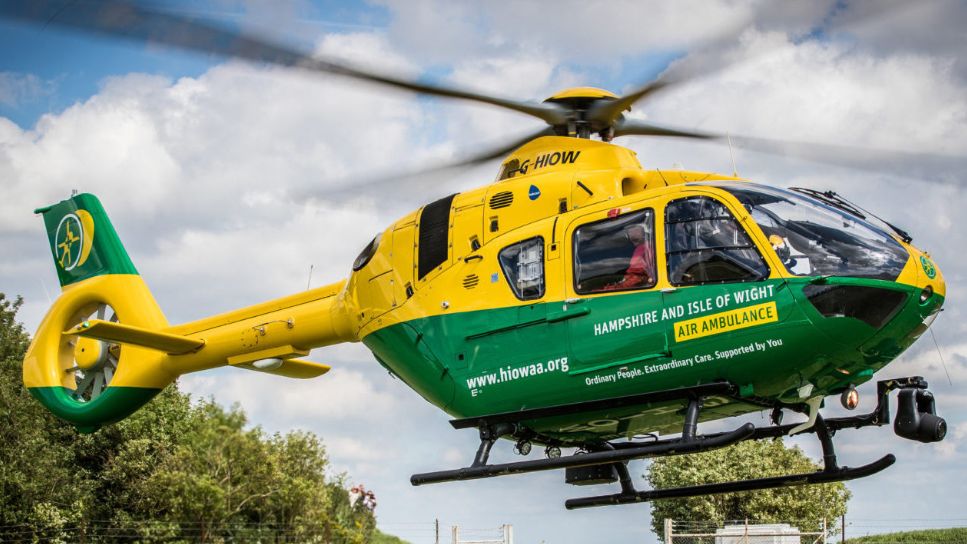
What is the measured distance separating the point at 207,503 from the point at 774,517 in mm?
14484

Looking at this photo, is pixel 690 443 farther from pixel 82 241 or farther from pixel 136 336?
pixel 82 241

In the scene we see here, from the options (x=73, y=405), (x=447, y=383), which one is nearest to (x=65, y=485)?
(x=73, y=405)

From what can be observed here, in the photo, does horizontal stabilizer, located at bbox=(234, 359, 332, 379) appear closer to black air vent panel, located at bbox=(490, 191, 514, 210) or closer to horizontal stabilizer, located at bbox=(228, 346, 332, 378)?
horizontal stabilizer, located at bbox=(228, 346, 332, 378)

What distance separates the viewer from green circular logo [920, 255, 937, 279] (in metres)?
9.36

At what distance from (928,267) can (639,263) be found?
254 cm

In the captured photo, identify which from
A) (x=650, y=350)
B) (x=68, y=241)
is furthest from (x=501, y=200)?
(x=68, y=241)

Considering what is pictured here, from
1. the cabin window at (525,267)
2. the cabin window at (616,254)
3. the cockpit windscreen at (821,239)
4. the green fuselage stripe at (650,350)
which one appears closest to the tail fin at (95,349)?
the green fuselage stripe at (650,350)

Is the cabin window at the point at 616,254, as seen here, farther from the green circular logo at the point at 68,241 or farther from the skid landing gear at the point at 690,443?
the green circular logo at the point at 68,241

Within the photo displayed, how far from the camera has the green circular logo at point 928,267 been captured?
9359 mm

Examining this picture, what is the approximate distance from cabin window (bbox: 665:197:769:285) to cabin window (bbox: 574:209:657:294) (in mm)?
204

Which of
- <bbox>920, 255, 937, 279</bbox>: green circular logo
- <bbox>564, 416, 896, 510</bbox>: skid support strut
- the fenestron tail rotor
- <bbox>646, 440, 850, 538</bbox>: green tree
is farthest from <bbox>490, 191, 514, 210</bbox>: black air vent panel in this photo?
<bbox>646, 440, 850, 538</bbox>: green tree

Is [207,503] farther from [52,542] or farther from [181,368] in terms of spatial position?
[181,368]

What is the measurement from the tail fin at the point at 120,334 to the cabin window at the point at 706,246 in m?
4.69

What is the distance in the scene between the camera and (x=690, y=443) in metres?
9.45
